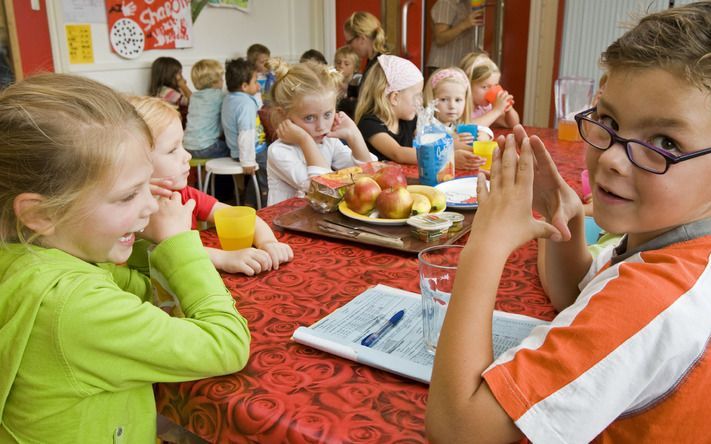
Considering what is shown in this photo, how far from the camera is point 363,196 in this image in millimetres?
1416

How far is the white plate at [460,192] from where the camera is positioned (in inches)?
58.5

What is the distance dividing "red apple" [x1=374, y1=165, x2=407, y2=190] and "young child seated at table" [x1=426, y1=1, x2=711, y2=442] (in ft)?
2.45

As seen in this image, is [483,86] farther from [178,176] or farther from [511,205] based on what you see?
[511,205]

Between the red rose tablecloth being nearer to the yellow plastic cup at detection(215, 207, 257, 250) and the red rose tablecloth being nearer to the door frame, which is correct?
the yellow plastic cup at detection(215, 207, 257, 250)

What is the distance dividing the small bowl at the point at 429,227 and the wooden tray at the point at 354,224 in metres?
0.01

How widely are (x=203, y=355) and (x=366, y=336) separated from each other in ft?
0.79

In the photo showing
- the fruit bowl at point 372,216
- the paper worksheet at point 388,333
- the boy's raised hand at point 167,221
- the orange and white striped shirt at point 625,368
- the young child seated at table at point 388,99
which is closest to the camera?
the orange and white striped shirt at point 625,368

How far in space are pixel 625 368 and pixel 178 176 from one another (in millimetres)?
1034

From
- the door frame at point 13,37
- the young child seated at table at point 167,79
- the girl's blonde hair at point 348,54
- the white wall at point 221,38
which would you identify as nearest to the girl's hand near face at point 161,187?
the girl's blonde hair at point 348,54

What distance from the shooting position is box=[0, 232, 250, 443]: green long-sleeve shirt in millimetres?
735

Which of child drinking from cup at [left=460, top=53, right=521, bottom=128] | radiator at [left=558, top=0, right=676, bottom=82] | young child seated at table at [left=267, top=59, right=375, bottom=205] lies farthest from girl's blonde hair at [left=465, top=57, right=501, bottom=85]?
radiator at [left=558, top=0, right=676, bottom=82]

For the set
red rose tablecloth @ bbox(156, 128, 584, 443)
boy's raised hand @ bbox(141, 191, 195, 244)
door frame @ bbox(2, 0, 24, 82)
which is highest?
door frame @ bbox(2, 0, 24, 82)

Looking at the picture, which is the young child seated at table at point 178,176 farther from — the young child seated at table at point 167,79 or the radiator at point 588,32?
the radiator at point 588,32

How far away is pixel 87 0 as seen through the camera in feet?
13.1
